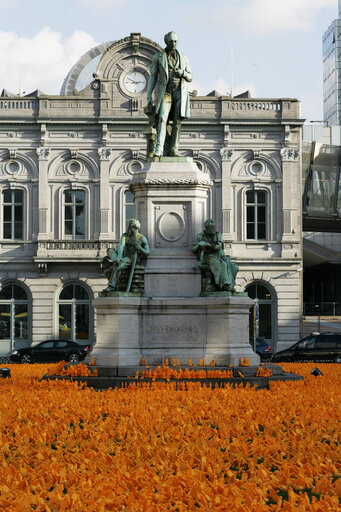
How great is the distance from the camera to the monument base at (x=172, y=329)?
2006 centimetres

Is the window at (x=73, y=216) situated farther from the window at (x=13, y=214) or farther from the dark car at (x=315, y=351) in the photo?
the dark car at (x=315, y=351)

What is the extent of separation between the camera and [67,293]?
2106 inches

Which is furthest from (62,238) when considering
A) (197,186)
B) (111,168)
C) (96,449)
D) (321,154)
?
(96,449)

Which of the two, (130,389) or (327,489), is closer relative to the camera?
(327,489)

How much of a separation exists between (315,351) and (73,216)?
18.8 meters

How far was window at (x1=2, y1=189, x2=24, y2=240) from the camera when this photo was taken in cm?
5353

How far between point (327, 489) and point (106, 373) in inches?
409

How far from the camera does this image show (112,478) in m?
9.41

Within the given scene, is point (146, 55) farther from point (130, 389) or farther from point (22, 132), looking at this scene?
point (130, 389)

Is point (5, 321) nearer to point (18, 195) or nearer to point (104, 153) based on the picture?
point (18, 195)

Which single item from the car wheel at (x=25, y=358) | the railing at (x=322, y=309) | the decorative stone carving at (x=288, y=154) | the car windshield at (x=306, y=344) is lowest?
the car wheel at (x=25, y=358)

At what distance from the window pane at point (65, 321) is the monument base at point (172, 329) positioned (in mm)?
33090

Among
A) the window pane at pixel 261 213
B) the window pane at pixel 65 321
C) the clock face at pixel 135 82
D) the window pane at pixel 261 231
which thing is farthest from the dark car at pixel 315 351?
the clock face at pixel 135 82

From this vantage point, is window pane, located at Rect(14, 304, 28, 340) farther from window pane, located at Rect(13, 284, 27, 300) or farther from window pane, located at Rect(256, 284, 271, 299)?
window pane, located at Rect(256, 284, 271, 299)
